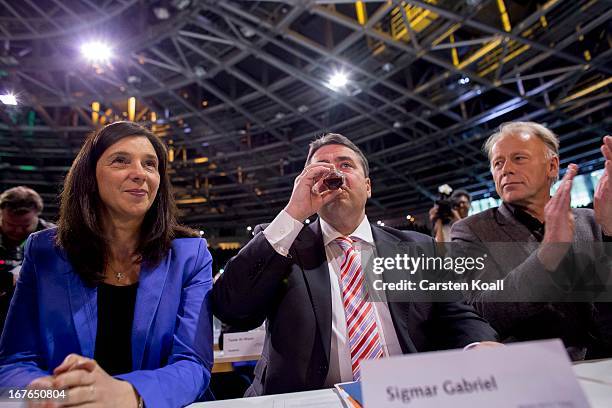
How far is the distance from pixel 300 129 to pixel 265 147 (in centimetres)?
152

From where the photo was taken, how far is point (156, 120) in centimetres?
1204

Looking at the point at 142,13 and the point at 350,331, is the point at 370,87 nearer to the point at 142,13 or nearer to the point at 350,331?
the point at 142,13

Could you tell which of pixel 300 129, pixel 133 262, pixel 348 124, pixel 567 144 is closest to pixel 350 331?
pixel 133 262

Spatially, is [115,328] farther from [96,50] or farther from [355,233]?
[96,50]

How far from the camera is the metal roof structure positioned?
7289 millimetres

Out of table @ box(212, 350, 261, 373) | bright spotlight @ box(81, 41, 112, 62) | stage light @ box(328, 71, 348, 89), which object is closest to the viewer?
table @ box(212, 350, 261, 373)

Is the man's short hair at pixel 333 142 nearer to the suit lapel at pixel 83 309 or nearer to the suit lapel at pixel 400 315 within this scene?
the suit lapel at pixel 400 315

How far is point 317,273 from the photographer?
4.34 ft

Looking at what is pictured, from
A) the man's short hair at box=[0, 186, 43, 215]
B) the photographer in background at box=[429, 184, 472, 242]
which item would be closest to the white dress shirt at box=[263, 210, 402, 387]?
the photographer in background at box=[429, 184, 472, 242]

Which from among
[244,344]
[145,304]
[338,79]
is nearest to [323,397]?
[145,304]

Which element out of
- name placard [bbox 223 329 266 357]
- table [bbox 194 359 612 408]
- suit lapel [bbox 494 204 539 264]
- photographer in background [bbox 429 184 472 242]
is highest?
photographer in background [bbox 429 184 472 242]

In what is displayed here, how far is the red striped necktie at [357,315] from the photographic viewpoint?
48.2 inches

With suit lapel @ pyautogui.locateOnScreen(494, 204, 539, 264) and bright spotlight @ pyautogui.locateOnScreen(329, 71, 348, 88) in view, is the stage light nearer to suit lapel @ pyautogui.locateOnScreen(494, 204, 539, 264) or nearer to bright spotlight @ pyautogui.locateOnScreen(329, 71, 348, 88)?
bright spotlight @ pyautogui.locateOnScreen(329, 71, 348, 88)

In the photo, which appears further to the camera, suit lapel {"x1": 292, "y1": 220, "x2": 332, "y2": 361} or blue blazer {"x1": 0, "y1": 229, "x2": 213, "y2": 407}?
suit lapel {"x1": 292, "y1": 220, "x2": 332, "y2": 361}
